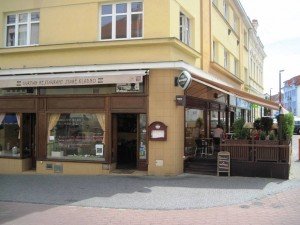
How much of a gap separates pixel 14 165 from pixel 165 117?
6666 millimetres

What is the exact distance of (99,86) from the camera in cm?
1581

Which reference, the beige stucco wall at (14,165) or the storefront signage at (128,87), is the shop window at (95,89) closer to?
the storefront signage at (128,87)

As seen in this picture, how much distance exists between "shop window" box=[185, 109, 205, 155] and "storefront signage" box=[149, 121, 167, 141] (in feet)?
5.25

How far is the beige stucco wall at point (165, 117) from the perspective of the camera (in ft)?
49.0

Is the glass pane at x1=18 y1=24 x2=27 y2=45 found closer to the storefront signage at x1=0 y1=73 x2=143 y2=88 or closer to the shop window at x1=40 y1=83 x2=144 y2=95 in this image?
the storefront signage at x1=0 y1=73 x2=143 y2=88

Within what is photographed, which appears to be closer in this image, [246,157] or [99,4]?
[246,157]

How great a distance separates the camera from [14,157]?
1730 centimetres

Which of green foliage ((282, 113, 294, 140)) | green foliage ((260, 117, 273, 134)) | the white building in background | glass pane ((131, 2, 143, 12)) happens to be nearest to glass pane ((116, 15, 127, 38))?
glass pane ((131, 2, 143, 12))

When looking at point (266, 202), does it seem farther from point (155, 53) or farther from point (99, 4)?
point (99, 4)

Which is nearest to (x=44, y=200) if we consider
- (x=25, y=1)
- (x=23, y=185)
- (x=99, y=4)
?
(x=23, y=185)

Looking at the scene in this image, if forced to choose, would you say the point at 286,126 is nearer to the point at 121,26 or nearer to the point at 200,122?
the point at 200,122

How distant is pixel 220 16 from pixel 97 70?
9713 millimetres

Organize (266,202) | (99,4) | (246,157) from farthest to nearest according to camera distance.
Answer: (99,4) < (246,157) < (266,202)

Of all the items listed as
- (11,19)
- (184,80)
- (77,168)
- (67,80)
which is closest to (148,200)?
(184,80)
